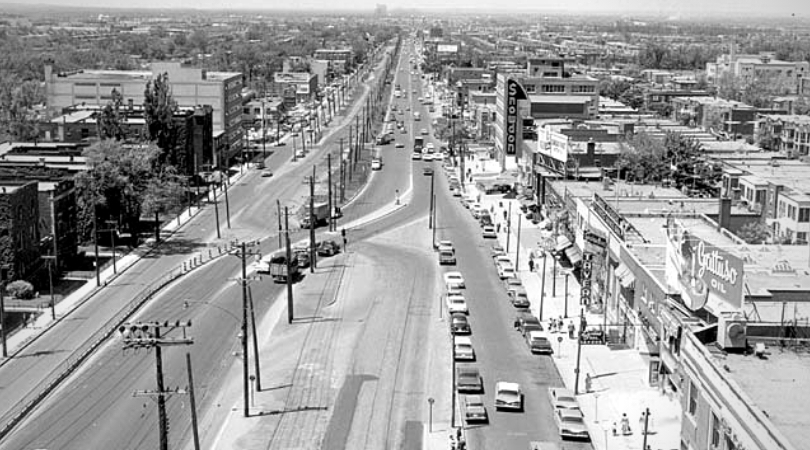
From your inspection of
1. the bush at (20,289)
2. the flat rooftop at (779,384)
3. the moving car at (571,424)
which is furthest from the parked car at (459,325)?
the bush at (20,289)

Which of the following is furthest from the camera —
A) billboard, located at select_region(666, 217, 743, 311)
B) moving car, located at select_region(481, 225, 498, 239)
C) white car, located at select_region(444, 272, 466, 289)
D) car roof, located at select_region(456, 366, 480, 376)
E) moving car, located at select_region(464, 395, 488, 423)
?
moving car, located at select_region(481, 225, 498, 239)

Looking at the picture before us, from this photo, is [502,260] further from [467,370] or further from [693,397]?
[693,397]

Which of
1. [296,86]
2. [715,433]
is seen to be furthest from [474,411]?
[296,86]

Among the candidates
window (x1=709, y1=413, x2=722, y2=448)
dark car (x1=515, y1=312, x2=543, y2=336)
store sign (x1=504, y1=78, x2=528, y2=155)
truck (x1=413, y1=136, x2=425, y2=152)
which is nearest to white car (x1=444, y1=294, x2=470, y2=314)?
dark car (x1=515, y1=312, x2=543, y2=336)

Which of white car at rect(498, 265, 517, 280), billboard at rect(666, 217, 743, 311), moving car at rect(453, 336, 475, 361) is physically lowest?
white car at rect(498, 265, 517, 280)

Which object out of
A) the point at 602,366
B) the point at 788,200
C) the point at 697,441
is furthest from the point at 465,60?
the point at 697,441

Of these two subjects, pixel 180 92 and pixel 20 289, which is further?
pixel 180 92

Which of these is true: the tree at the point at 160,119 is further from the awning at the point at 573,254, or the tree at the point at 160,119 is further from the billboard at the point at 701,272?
the billboard at the point at 701,272

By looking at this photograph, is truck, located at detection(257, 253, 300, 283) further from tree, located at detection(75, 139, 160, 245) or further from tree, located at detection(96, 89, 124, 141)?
tree, located at detection(96, 89, 124, 141)
